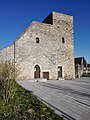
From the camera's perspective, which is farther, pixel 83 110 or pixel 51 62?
pixel 51 62

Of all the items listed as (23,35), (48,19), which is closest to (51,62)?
(23,35)

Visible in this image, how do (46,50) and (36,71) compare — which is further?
(46,50)

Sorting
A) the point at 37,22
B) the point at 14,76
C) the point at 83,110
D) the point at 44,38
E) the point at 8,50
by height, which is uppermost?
the point at 37,22

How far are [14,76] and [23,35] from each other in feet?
42.0

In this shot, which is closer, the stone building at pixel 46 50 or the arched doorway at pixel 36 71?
the stone building at pixel 46 50

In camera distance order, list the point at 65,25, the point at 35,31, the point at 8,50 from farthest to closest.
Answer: the point at 65,25
the point at 35,31
the point at 8,50

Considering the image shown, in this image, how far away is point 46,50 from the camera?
20.3 meters

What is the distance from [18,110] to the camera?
5117 mm

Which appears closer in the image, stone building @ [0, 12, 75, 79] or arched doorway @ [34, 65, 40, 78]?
stone building @ [0, 12, 75, 79]

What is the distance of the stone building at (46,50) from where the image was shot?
18.5 meters

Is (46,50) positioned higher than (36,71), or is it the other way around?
(46,50)

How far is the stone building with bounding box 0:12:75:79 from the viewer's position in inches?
728

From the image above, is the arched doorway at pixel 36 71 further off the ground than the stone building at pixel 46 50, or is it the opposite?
the stone building at pixel 46 50

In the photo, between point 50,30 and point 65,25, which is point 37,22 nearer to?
point 50,30
